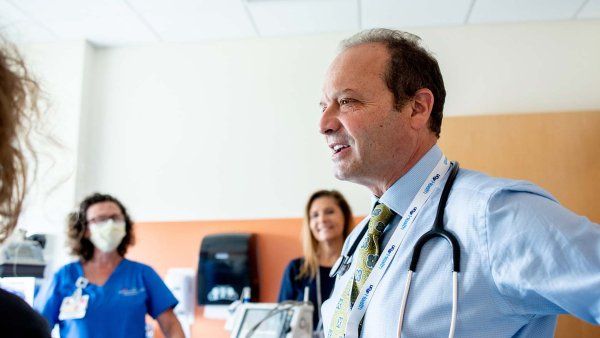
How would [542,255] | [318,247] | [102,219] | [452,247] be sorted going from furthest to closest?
1. [318,247]
2. [102,219]
3. [452,247]
4. [542,255]

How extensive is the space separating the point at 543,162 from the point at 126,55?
8.82ft

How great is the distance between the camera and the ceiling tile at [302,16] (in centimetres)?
302

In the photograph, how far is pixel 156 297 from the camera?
2.46 m

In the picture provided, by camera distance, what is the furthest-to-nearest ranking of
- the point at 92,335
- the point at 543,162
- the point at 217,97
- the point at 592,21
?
1. the point at 217,97
2. the point at 592,21
3. the point at 543,162
4. the point at 92,335

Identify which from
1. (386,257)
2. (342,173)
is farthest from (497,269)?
(342,173)

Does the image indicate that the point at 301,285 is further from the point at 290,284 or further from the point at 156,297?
the point at 156,297

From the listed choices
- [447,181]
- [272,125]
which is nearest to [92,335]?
[272,125]

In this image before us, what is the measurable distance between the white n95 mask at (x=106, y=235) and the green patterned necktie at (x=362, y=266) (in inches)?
68.2

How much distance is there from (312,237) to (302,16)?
133 cm

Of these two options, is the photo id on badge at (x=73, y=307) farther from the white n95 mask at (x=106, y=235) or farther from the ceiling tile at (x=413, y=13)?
the ceiling tile at (x=413, y=13)

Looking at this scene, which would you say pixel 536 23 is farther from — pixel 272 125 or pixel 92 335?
pixel 92 335

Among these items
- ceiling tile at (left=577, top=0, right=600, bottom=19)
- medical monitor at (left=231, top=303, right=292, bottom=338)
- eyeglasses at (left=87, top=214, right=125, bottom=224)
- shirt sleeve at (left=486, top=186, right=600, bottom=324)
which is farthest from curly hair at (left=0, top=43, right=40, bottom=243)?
ceiling tile at (left=577, top=0, right=600, bottom=19)

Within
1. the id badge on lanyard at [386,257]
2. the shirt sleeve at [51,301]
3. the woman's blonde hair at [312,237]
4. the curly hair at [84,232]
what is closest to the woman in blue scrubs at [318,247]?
the woman's blonde hair at [312,237]

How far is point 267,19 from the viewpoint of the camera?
3.21 m
